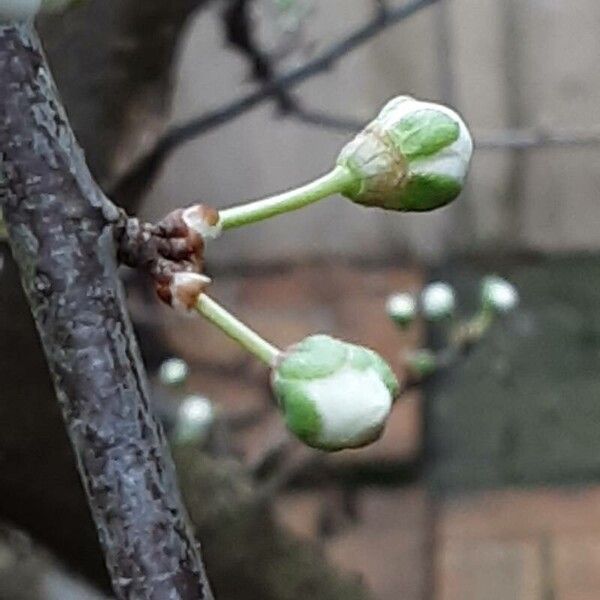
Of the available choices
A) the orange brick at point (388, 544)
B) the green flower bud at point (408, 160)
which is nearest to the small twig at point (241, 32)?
the orange brick at point (388, 544)

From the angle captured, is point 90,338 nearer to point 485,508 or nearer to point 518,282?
point 485,508

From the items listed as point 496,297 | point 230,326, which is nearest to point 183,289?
point 230,326

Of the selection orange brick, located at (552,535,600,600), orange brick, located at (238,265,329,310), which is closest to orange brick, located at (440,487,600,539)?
orange brick, located at (552,535,600,600)

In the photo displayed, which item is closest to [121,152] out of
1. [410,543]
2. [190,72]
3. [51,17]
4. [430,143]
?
[51,17]

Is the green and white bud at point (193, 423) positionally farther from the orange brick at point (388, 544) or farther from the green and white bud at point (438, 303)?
the orange brick at point (388, 544)

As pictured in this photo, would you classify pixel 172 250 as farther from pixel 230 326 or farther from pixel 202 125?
pixel 202 125

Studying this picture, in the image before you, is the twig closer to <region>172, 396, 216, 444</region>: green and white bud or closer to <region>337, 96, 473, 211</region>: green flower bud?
<region>172, 396, 216, 444</region>: green and white bud
